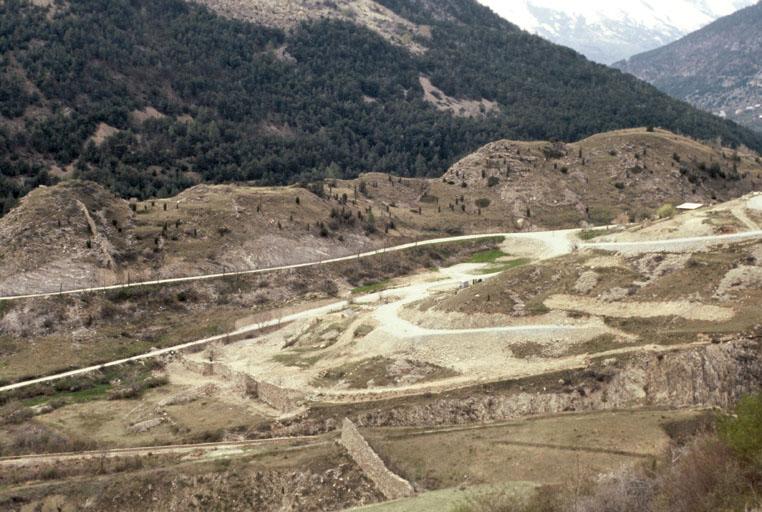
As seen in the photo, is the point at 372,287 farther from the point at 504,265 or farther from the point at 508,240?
the point at 508,240

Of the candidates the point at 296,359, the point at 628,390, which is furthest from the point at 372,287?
the point at 628,390

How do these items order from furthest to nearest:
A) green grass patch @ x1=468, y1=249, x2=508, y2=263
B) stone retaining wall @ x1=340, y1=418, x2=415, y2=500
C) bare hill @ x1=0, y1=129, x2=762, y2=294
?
green grass patch @ x1=468, y1=249, x2=508, y2=263, bare hill @ x1=0, y1=129, x2=762, y2=294, stone retaining wall @ x1=340, y1=418, x2=415, y2=500

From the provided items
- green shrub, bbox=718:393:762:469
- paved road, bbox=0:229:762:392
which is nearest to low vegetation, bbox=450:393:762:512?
green shrub, bbox=718:393:762:469

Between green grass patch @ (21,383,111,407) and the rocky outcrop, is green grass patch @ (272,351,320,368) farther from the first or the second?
the rocky outcrop

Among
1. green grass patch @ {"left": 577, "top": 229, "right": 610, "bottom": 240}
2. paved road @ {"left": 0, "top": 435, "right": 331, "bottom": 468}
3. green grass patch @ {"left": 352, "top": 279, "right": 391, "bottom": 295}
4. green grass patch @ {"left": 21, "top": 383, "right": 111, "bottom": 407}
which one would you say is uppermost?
green grass patch @ {"left": 577, "top": 229, "right": 610, "bottom": 240}

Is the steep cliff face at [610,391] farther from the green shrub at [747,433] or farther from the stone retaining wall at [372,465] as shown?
the green shrub at [747,433]

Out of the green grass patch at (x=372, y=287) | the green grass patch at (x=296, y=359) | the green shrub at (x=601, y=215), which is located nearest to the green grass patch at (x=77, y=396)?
the green grass patch at (x=296, y=359)

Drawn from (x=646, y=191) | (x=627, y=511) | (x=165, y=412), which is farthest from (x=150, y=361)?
(x=646, y=191)
